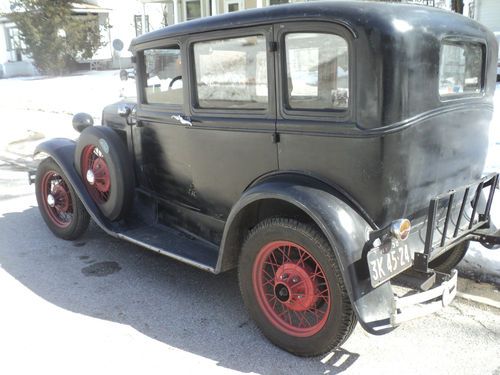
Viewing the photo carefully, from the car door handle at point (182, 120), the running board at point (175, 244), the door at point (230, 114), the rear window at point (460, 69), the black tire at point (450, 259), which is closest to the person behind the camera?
the rear window at point (460, 69)

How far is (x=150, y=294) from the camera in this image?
12.5 ft

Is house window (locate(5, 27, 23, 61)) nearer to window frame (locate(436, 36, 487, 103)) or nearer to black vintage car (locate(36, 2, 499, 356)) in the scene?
black vintage car (locate(36, 2, 499, 356))

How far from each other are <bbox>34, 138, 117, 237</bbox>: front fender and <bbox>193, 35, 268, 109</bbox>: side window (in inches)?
54.3

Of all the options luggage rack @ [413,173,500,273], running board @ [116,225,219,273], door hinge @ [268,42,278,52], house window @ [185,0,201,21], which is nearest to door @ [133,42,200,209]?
running board @ [116,225,219,273]

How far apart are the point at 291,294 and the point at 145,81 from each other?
2.24 m

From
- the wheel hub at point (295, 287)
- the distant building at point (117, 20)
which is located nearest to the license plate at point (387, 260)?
the wheel hub at point (295, 287)

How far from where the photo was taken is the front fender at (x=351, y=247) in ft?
8.59

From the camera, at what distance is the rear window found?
2980mm

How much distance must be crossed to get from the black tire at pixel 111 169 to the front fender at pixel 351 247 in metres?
1.84

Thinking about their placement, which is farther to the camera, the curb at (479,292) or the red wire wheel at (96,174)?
the red wire wheel at (96,174)

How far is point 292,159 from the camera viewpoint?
9.91ft

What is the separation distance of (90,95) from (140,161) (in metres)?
12.2

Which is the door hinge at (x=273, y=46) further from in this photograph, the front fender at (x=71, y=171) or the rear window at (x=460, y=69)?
the front fender at (x=71, y=171)

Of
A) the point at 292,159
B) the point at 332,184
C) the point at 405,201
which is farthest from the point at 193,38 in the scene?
the point at 405,201
